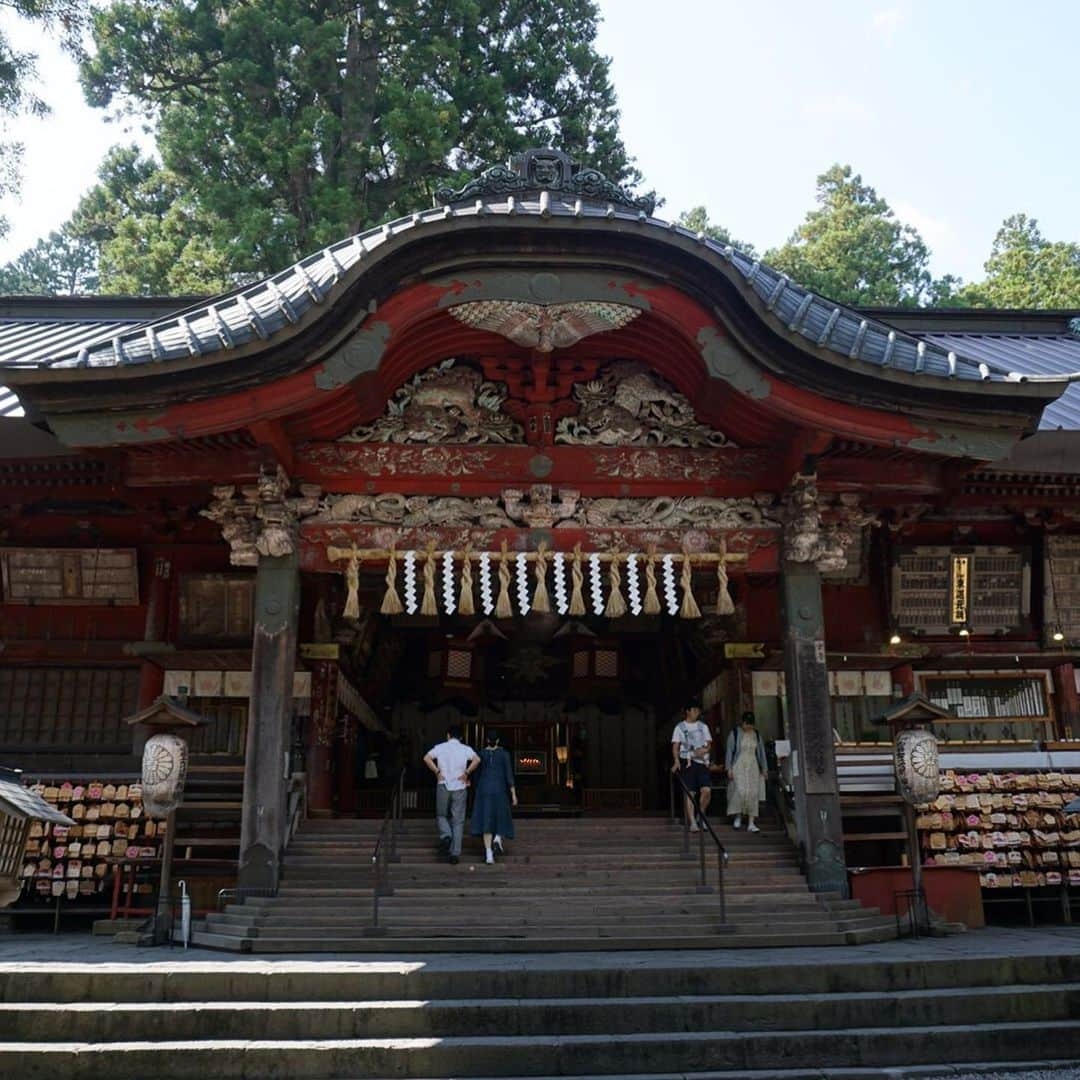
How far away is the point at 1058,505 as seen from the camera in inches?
479

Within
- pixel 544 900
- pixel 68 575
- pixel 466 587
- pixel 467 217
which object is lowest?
pixel 544 900

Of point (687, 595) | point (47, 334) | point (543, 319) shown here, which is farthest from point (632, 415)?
point (47, 334)

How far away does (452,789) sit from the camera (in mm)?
10164

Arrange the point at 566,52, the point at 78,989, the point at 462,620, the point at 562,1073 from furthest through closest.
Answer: the point at 566,52 → the point at 462,620 → the point at 78,989 → the point at 562,1073

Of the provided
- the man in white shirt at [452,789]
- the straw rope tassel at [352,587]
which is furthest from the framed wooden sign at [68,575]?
the man in white shirt at [452,789]

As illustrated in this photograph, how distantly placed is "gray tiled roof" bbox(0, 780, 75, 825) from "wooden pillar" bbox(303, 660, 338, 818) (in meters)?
7.37

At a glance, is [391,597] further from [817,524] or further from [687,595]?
[817,524]

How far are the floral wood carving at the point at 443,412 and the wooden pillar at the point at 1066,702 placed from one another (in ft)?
24.7

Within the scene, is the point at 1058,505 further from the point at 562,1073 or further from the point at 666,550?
the point at 562,1073

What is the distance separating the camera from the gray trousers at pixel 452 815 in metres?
10.0

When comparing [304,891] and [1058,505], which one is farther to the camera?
[1058,505]

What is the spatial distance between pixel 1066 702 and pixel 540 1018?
8884 millimetres

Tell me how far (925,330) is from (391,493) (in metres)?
11.7

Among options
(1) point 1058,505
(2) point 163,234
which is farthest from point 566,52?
(1) point 1058,505
